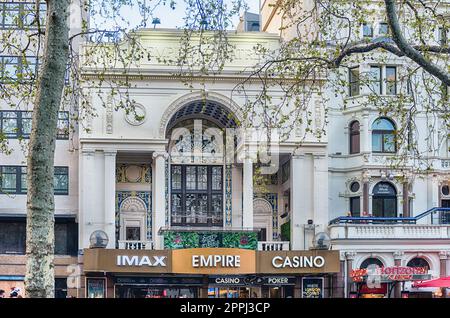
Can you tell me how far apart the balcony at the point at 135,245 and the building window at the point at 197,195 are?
3147mm

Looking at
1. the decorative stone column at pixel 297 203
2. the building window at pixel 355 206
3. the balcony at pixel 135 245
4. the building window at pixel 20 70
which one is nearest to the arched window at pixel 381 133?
the building window at pixel 355 206

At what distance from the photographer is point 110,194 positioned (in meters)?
41.1

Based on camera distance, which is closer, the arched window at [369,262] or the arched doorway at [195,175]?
the arched window at [369,262]

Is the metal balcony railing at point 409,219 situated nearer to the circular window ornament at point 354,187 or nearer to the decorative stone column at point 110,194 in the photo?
the circular window ornament at point 354,187

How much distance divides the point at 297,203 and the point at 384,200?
166 inches

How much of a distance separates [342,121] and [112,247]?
1194cm

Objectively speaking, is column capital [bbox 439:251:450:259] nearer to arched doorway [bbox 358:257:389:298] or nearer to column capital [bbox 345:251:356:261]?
arched doorway [bbox 358:257:389:298]

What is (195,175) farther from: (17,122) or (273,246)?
(17,122)

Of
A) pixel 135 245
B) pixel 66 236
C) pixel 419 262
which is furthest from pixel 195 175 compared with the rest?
pixel 419 262

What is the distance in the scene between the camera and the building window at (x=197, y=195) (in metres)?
44.2
